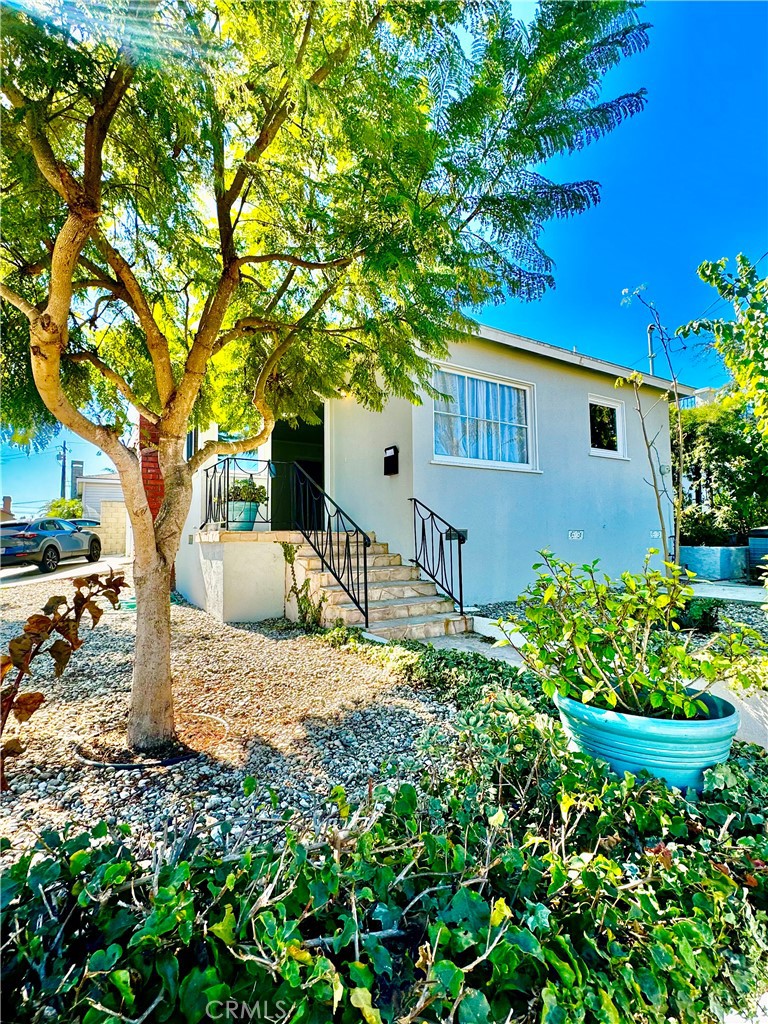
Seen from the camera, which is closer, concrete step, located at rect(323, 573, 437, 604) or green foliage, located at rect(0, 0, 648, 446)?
green foliage, located at rect(0, 0, 648, 446)

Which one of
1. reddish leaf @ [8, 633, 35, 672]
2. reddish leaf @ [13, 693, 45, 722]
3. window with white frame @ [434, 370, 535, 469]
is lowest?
reddish leaf @ [13, 693, 45, 722]

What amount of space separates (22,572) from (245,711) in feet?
40.8

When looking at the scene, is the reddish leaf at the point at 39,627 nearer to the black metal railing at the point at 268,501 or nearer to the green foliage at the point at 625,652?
the green foliage at the point at 625,652

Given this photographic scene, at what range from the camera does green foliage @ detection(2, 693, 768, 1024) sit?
934 millimetres

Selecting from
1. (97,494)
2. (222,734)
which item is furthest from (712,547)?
Answer: (97,494)

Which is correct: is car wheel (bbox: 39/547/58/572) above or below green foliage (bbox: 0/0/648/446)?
below

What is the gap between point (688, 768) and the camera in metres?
2.02

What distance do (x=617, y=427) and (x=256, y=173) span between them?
28.1 ft

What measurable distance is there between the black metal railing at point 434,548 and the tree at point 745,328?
3.52 metres

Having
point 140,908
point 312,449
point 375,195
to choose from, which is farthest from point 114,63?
point 312,449

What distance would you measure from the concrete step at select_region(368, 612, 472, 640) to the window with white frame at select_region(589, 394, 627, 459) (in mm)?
5224

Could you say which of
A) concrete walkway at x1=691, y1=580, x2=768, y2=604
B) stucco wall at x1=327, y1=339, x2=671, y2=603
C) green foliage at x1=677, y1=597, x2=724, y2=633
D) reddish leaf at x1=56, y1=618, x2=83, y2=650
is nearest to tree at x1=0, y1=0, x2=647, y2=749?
reddish leaf at x1=56, y1=618, x2=83, y2=650

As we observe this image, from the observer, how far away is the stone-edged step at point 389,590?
5.65m

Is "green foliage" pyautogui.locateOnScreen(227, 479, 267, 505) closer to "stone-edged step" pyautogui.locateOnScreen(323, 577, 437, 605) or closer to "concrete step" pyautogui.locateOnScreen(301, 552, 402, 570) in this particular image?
"concrete step" pyautogui.locateOnScreen(301, 552, 402, 570)
